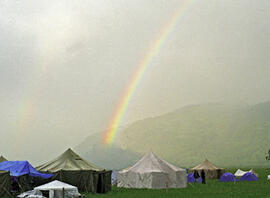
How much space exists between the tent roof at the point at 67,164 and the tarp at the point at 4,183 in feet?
26.2

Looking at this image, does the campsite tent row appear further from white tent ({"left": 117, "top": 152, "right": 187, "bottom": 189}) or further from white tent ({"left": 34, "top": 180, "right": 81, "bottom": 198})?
white tent ({"left": 117, "top": 152, "right": 187, "bottom": 189})

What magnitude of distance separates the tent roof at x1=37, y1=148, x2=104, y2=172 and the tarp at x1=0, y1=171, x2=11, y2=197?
7993 millimetres

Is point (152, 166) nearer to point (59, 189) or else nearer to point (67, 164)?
point (67, 164)

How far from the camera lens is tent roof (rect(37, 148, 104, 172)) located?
3741 cm

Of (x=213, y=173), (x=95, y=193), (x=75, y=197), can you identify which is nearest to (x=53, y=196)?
(x=75, y=197)

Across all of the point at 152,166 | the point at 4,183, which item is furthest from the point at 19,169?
the point at 152,166

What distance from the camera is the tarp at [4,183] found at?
93.8 ft

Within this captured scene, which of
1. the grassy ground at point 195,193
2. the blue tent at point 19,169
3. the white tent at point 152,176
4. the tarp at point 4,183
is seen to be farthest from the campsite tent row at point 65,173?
the white tent at point 152,176

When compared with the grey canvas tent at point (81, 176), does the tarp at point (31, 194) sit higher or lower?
lower

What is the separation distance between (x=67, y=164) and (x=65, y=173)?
149 cm

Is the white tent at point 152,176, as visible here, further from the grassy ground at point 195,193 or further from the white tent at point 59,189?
the white tent at point 59,189

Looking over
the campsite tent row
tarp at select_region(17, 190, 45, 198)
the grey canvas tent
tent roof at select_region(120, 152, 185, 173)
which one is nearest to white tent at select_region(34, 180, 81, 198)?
tarp at select_region(17, 190, 45, 198)

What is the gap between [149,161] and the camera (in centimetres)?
4578

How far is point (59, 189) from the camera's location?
2703 cm
